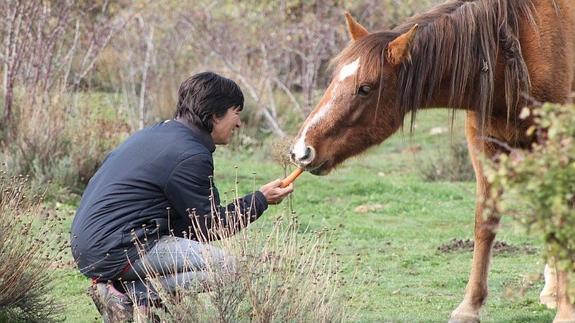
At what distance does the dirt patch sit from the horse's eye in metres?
3.47

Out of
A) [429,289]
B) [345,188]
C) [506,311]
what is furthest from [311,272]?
[345,188]

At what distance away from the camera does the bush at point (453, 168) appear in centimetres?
1272

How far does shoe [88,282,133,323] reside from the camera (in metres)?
5.16

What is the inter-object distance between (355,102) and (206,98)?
82cm

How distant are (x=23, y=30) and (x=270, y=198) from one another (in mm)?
7043

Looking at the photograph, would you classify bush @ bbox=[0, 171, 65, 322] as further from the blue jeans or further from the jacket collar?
the jacket collar

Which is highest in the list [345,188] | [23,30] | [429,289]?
[23,30]

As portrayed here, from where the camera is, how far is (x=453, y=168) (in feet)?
42.0

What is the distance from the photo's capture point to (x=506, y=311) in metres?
6.54

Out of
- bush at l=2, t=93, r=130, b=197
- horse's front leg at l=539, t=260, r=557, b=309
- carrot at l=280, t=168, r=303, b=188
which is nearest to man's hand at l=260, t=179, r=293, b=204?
carrot at l=280, t=168, r=303, b=188

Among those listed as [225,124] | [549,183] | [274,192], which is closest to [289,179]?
[274,192]

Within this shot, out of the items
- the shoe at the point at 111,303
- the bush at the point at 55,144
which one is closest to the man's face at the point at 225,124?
the shoe at the point at 111,303

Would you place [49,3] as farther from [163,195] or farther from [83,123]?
[163,195]

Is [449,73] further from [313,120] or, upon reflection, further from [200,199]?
[200,199]
